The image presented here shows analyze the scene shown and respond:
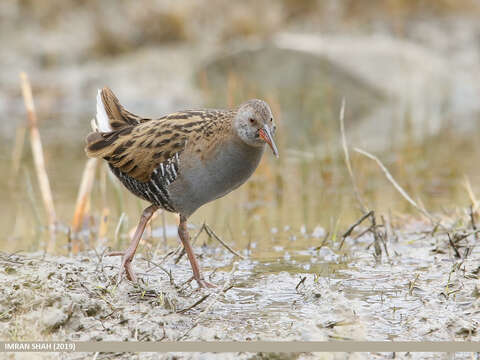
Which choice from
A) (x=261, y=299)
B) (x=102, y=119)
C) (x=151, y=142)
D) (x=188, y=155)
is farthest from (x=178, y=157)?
(x=261, y=299)

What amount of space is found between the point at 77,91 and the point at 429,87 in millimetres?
6717

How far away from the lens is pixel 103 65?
16062mm

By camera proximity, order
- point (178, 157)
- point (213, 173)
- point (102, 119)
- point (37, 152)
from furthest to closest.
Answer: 1. point (37, 152)
2. point (102, 119)
3. point (178, 157)
4. point (213, 173)

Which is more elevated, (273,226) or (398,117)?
(398,117)

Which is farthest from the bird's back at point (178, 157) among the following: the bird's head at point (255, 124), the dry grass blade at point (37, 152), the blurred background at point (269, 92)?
the dry grass blade at point (37, 152)

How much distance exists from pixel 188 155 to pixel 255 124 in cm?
53

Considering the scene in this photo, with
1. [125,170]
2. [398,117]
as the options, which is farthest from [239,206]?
[398,117]

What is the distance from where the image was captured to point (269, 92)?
11.7 m

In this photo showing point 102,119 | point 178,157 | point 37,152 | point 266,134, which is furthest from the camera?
point 37,152

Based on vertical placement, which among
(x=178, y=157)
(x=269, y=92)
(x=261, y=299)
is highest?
(x=269, y=92)

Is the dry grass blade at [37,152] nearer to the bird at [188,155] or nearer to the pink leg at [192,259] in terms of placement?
the bird at [188,155]

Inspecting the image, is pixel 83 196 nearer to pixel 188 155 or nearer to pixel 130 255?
pixel 130 255

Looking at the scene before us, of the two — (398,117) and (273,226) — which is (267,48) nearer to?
(398,117)

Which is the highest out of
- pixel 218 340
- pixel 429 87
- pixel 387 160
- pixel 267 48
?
pixel 267 48
